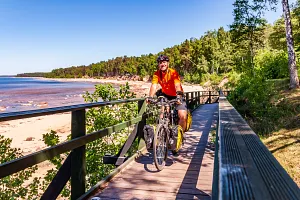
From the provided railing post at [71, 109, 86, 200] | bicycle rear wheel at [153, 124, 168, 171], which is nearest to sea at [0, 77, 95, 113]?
bicycle rear wheel at [153, 124, 168, 171]

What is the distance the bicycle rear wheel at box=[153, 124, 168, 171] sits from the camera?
4.42 m

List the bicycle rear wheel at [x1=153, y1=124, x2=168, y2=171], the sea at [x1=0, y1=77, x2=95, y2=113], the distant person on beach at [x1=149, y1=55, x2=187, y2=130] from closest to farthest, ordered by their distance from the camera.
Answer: the bicycle rear wheel at [x1=153, y1=124, x2=168, y2=171]
the distant person on beach at [x1=149, y1=55, x2=187, y2=130]
the sea at [x1=0, y1=77, x2=95, y2=113]

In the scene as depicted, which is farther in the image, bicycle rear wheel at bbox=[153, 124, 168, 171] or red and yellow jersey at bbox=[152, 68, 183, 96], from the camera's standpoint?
red and yellow jersey at bbox=[152, 68, 183, 96]

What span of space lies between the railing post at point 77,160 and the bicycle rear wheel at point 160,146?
1.41m

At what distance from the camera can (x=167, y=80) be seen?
17.6 ft

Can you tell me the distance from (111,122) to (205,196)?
13.8 ft

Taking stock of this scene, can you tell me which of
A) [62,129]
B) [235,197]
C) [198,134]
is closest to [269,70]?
[198,134]

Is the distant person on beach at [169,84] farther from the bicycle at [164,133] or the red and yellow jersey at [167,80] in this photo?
the bicycle at [164,133]

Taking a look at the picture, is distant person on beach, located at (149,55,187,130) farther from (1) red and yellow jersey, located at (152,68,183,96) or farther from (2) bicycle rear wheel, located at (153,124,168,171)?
(2) bicycle rear wheel, located at (153,124,168,171)

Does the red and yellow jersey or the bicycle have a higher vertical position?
the red and yellow jersey

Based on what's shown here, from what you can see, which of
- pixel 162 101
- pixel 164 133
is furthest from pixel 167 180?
pixel 162 101

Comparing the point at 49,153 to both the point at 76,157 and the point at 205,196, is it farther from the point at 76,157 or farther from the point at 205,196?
the point at 205,196

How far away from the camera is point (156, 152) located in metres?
4.49

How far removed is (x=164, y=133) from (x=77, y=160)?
198cm
